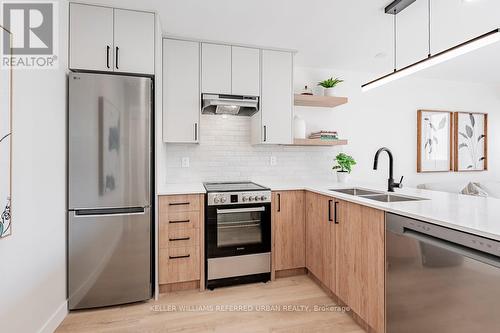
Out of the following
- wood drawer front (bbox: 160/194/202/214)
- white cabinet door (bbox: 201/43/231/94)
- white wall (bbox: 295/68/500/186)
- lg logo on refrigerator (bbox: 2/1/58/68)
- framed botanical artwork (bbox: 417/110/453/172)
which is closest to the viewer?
lg logo on refrigerator (bbox: 2/1/58/68)

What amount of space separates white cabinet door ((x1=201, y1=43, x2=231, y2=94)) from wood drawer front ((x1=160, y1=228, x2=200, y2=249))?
4.99 feet

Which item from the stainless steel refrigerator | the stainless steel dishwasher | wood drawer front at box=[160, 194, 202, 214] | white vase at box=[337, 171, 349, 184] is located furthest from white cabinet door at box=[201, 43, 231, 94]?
the stainless steel dishwasher

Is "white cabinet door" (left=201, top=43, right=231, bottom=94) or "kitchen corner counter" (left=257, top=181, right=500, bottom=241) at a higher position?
"white cabinet door" (left=201, top=43, right=231, bottom=94)

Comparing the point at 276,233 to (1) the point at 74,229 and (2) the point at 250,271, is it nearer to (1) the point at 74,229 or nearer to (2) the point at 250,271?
(2) the point at 250,271

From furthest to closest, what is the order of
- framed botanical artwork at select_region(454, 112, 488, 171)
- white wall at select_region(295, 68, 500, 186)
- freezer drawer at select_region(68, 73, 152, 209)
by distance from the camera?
framed botanical artwork at select_region(454, 112, 488, 171) → white wall at select_region(295, 68, 500, 186) → freezer drawer at select_region(68, 73, 152, 209)

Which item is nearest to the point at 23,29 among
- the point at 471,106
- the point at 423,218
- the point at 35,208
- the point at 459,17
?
the point at 35,208

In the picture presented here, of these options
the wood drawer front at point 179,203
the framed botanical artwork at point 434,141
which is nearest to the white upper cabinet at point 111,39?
the wood drawer front at point 179,203

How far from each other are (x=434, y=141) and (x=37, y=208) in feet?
16.4

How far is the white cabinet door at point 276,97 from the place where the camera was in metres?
3.00

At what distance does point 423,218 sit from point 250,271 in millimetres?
1761

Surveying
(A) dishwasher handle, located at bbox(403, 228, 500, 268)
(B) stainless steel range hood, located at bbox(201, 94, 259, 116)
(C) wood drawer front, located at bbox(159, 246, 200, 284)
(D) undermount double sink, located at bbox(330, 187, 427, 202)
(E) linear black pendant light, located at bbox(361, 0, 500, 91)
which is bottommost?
(C) wood drawer front, located at bbox(159, 246, 200, 284)

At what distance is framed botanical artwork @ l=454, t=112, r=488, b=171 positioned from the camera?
407cm

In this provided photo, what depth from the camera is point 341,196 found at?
212 cm

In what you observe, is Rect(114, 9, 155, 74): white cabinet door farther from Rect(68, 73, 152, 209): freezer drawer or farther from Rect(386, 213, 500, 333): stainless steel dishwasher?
Rect(386, 213, 500, 333): stainless steel dishwasher
